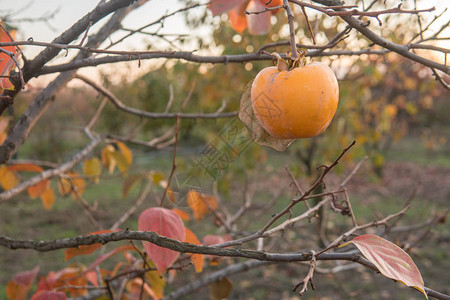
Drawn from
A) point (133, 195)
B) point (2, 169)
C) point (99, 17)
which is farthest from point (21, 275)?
point (133, 195)

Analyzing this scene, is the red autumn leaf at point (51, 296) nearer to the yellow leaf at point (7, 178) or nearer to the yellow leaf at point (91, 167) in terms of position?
the yellow leaf at point (7, 178)

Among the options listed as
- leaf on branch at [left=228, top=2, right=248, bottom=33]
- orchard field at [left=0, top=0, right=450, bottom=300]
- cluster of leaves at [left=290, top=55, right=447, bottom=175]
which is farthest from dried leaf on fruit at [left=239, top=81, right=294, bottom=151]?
cluster of leaves at [left=290, top=55, right=447, bottom=175]

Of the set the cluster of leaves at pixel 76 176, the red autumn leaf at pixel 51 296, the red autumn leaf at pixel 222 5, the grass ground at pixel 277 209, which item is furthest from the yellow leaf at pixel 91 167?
the red autumn leaf at pixel 222 5

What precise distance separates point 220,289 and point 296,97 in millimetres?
1241

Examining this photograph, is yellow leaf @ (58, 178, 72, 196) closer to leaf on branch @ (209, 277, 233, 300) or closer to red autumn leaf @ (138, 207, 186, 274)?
leaf on branch @ (209, 277, 233, 300)

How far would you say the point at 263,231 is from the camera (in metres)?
→ 0.88

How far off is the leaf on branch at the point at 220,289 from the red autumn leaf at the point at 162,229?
767 mm

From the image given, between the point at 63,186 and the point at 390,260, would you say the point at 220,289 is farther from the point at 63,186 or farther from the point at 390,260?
the point at 390,260

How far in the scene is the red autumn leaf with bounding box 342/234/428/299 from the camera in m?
0.60

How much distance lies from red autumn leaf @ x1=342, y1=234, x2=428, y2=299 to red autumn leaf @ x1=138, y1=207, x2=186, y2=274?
0.41m

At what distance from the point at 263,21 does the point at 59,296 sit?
32.0 inches

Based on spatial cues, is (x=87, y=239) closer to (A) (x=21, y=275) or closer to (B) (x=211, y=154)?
(B) (x=211, y=154)

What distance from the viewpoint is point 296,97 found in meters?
0.57

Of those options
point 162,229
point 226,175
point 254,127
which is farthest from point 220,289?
point 226,175
